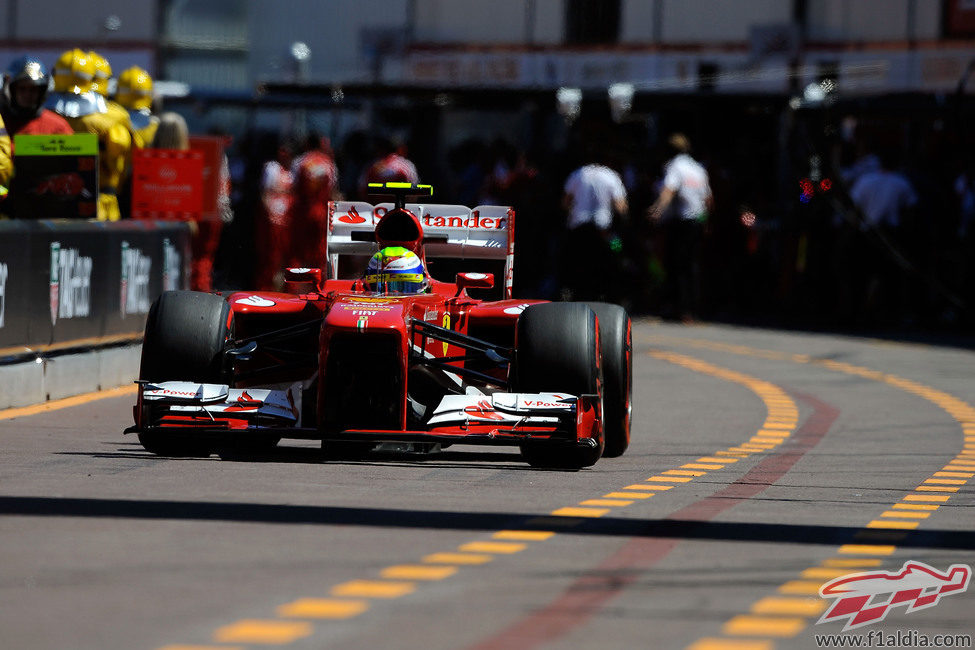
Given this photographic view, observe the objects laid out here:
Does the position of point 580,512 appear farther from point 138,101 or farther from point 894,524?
point 138,101

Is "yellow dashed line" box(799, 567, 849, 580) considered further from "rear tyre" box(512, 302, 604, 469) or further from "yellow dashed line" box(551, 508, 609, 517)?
"rear tyre" box(512, 302, 604, 469)

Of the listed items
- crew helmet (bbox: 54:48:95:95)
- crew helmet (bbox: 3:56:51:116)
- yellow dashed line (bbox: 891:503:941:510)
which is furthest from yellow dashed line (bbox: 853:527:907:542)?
crew helmet (bbox: 54:48:95:95)

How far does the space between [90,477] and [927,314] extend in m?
15.6

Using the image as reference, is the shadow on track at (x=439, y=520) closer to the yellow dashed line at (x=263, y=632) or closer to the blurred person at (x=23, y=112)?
the yellow dashed line at (x=263, y=632)

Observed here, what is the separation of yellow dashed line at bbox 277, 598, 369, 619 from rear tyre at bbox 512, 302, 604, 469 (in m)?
3.70

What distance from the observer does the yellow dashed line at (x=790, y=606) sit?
5.78 m

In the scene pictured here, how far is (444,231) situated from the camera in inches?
452

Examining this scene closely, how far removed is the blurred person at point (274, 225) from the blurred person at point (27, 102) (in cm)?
763

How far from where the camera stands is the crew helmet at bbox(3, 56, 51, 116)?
1337 centimetres

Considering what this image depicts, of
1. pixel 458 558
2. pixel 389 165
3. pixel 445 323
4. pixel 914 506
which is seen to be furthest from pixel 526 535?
pixel 389 165

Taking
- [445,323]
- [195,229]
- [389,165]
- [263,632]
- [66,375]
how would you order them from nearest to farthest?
1. [263,632]
2. [445,323]
3. [66,375]
4. [195,229]
5. [389,165]

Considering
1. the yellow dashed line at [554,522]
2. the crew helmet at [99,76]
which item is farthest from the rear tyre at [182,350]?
the crew helmet at [99,76]

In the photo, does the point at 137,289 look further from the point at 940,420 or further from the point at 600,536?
the point at 600,536

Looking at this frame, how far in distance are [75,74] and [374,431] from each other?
6.77 metres
